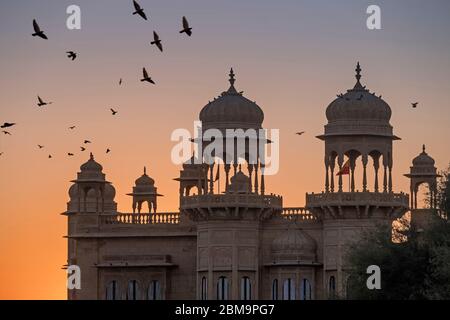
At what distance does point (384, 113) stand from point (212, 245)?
31.4 feet

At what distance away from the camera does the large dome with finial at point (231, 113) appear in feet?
431

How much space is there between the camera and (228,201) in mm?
130125

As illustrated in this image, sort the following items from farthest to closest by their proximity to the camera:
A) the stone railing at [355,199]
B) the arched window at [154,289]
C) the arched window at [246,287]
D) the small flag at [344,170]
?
the arched window at [154,289] → the arched window at [246,287] → the small flag at [344,170] → the stone railing at [355,199]

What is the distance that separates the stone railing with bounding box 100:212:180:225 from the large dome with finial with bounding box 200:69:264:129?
17.6ft

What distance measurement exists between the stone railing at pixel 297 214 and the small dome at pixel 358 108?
4.59m

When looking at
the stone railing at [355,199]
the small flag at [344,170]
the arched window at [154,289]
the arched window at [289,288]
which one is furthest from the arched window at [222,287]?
the small flag at [344,170]

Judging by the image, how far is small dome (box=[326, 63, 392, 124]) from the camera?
129 m

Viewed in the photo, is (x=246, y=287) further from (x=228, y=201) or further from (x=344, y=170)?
(x=344, y=170)

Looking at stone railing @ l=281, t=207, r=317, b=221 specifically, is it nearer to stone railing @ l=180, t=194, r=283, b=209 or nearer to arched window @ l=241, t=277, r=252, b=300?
stone railing @ l=180, t=194, r=283, b=209

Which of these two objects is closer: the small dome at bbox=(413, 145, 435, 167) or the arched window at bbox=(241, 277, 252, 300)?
the arched window at bbox=(241, 277, 252, 300)

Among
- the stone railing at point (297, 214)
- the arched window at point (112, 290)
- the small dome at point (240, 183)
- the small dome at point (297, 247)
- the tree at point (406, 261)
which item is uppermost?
the small dome at point (240, 183)

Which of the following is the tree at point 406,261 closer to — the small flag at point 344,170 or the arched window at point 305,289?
the small flag at point 344,170

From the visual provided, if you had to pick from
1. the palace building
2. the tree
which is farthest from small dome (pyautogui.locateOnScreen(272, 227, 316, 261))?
the tree
